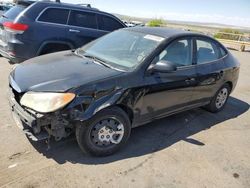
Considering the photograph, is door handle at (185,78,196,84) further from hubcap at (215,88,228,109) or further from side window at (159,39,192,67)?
hubcap at (215,88,228,109)

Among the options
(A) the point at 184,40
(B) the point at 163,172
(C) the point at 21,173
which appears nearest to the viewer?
(C) the point at 21,173

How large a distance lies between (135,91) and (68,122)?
986 millimetres

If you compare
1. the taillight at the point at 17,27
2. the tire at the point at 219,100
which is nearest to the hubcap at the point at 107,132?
the tire at the point at 219,100

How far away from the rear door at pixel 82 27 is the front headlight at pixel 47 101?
3693mm

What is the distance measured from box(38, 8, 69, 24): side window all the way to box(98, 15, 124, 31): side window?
999mm

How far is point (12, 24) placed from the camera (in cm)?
591

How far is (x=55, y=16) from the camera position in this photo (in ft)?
21.2

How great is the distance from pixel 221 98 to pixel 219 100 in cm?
7

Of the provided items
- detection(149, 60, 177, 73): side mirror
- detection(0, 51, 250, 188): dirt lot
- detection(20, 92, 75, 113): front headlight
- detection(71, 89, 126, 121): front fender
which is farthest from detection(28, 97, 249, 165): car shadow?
detection(149, 60, 177, 73): side mirror

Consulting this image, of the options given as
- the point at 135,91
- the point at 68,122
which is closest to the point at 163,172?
the point at 135,91

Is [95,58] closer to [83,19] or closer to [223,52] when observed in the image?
[223,52]

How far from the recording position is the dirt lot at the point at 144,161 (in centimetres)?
311

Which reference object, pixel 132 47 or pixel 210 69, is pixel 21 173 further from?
pixel 210 69

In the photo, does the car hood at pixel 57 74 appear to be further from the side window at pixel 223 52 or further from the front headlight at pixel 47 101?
the side window at pixel 223 52
